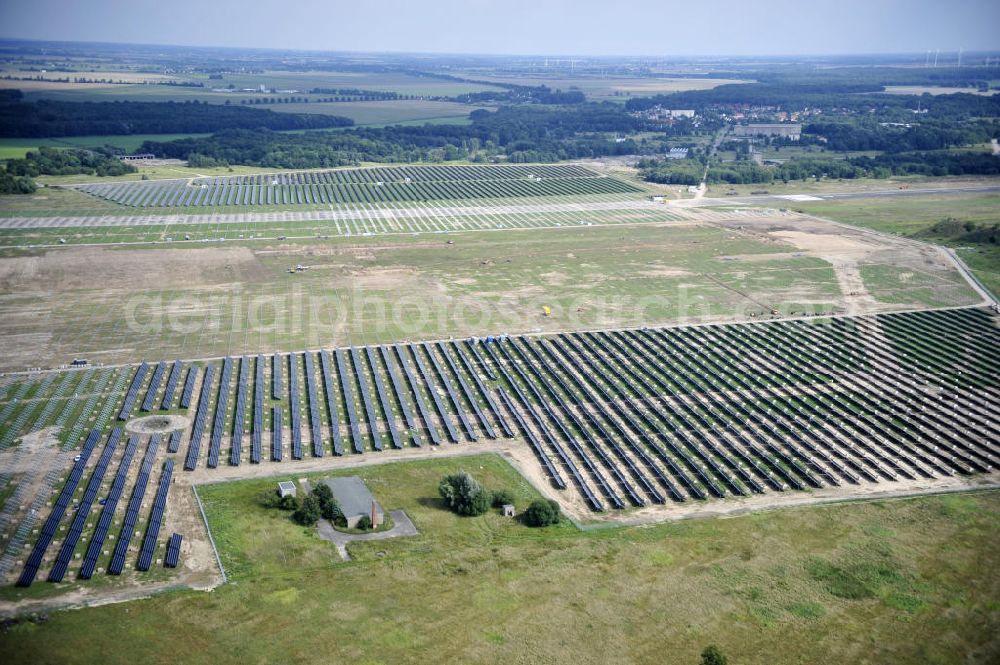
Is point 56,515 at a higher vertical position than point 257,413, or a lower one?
lower

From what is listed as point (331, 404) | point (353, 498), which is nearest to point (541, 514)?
point (353, 498)

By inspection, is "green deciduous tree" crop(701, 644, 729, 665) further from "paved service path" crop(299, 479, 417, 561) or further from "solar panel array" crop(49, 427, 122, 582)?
"solar panel array" crop(49, 427, 122, 582)

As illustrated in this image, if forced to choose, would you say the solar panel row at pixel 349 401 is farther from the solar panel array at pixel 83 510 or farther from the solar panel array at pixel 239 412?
the solar panel array at pixel 83 510

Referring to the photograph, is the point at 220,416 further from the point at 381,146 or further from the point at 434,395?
the point at 381,146

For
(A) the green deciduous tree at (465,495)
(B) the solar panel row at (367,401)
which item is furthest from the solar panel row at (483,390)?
(A) the green deciduous tree at (465,495)

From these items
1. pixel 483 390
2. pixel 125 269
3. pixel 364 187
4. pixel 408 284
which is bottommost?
pixel 483 390

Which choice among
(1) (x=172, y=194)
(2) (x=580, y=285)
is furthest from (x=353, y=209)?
(2) (x=580, y=285)
